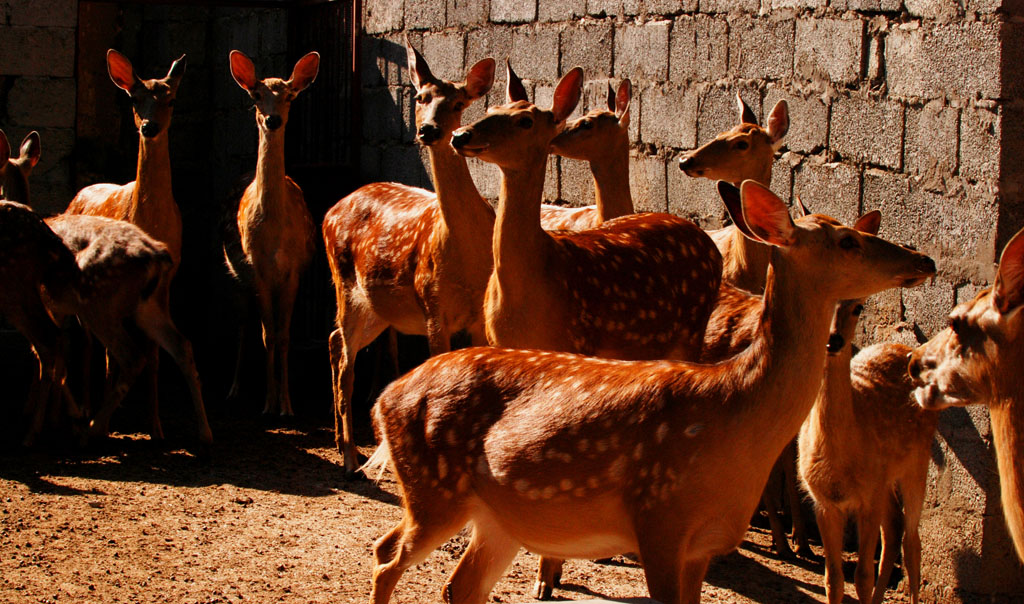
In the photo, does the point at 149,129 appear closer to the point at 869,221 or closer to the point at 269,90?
the point at 269,90

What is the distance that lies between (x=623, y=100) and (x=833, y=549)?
323 centimetres

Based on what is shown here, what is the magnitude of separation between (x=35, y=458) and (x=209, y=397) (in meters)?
2.42

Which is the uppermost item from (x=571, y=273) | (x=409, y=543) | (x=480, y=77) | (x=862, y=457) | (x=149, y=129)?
(x=480, y=77)

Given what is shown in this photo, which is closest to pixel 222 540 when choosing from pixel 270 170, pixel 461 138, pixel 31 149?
pixel 461 138

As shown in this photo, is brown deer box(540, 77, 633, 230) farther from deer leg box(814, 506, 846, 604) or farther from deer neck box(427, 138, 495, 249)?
deer leg box(814, 506, 846, 604)

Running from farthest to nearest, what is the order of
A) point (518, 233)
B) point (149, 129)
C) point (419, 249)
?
point (149, 129)
point (419, 249)
point (518, 233)

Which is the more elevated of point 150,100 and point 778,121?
point 150,100

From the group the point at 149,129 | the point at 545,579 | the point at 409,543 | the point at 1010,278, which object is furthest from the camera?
the point at 149,129

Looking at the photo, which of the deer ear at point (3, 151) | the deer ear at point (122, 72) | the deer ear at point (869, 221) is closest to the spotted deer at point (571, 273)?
the deer ear at point (869, 221)

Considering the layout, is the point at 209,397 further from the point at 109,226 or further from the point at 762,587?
the point at 762,587

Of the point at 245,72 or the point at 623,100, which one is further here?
the point at 245,72

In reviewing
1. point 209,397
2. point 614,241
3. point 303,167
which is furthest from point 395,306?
point 303,167

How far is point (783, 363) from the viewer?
3.96 m

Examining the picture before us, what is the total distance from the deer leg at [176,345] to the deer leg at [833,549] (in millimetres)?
4069
